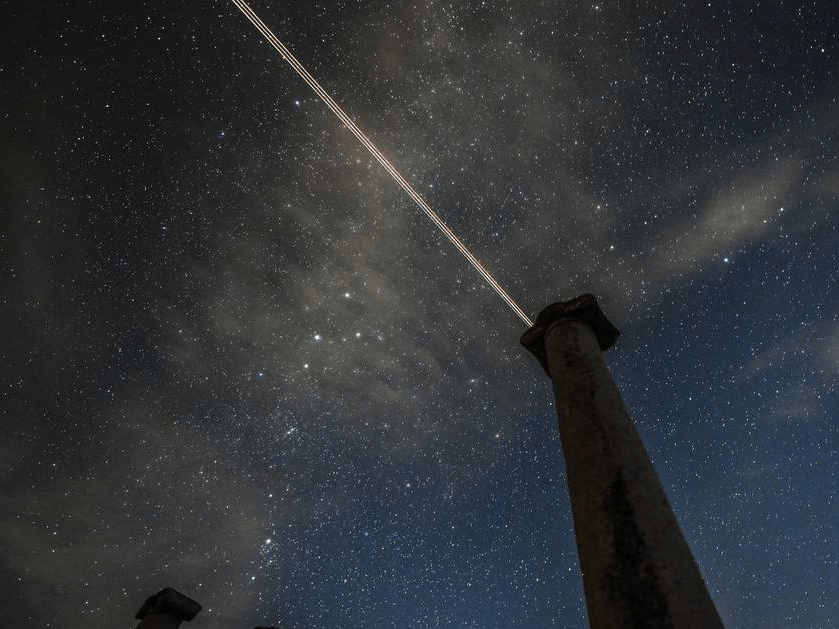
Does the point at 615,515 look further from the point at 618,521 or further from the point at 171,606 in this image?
the point at 171,606

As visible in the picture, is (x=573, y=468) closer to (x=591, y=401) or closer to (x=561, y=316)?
(x=591, y=401)

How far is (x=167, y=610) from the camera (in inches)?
306

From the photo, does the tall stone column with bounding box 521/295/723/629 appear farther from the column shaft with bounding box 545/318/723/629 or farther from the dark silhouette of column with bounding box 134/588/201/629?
the dark silhouette of column with bounding box 134/588/201/629

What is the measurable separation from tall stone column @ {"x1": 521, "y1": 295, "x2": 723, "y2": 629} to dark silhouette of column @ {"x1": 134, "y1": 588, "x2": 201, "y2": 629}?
7.08 metres

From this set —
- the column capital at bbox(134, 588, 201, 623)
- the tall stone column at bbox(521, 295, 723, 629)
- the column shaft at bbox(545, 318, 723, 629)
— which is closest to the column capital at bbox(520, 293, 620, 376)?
the tall stone column at bbox(521, 295, 723, 629)

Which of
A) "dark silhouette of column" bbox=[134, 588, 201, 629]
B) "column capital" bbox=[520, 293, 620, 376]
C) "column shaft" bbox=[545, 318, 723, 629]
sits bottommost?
"column shaft" bbox=[545, 318, 723, 629]

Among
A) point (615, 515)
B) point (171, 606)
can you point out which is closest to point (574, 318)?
point (615, 515)

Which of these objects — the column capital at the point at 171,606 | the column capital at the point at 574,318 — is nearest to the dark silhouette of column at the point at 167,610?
the column capital at the point at 171,606

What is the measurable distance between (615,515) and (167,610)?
769cm

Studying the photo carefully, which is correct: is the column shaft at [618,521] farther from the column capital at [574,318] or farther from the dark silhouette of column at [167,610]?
the dark silhouette of column at [167,610]

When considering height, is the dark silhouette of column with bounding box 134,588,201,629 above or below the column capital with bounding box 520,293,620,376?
below

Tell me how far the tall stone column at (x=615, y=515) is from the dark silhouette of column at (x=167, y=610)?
708cm

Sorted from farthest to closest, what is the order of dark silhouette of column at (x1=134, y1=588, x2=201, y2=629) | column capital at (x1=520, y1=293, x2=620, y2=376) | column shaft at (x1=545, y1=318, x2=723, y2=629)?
dark silhouette of column at (x1=134, y1=588, x2=201, y2=629) → column capital at (x1=520, y1=293, x2=620, y2=376) → column shaft at (x1=545, y1=318, x2=723, y2=629)

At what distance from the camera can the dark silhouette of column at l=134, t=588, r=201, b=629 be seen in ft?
25.3
